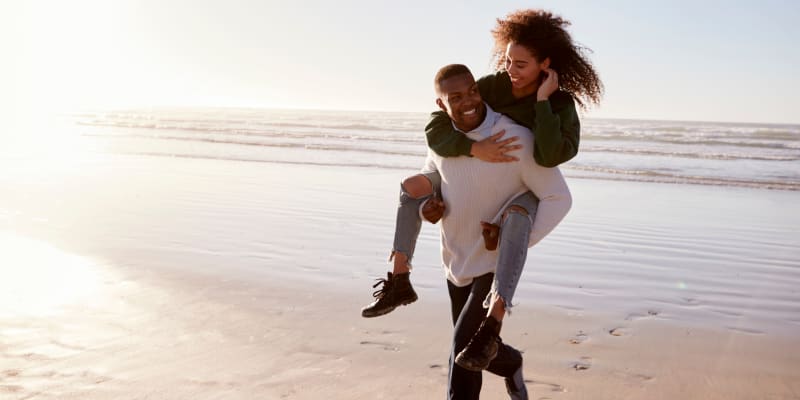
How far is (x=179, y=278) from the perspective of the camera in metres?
5.95

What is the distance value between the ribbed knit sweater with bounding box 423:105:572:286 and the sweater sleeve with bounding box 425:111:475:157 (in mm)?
49

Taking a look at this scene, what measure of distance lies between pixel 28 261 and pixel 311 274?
2395 mm

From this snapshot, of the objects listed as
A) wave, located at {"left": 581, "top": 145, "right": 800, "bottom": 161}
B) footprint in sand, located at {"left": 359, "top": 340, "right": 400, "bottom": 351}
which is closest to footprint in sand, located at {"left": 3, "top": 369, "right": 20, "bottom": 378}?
footprint in sand, located at {"left": 359, "top": 340, "right": 400, "bottom": 351}

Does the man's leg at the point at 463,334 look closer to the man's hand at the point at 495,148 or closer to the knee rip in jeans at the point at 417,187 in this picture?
the knee rip in jeans at the point at 417,187

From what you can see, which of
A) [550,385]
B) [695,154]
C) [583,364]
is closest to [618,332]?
[583,364]

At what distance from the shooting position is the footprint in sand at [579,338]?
4715 millimetres

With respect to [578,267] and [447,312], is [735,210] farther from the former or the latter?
[447,312]

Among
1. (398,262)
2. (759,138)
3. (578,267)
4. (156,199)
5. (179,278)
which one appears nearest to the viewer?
(398,262)

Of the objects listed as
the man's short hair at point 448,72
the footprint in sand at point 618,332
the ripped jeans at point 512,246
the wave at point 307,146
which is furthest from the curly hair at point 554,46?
the wave at point 307,146

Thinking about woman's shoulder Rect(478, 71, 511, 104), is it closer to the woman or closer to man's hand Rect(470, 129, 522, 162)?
the woman

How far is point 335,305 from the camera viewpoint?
5344 millimetres

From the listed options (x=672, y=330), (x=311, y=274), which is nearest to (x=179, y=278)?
(x=311, y=274)

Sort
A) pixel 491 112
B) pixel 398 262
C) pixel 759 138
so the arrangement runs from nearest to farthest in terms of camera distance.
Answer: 1. pixel 491 112
2. pixel 398 262
3. pixel 759 138

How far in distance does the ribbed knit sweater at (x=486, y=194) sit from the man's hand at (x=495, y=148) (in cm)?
3
